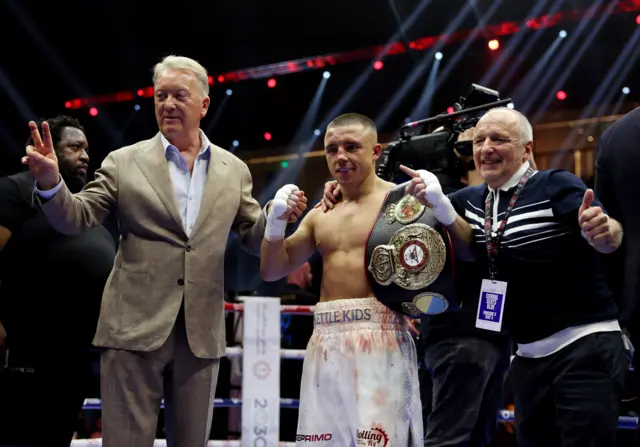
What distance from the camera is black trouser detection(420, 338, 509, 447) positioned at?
104 inches

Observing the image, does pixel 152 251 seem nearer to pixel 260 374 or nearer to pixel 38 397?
pixel 38 397

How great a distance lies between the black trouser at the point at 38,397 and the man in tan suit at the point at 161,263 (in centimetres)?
57

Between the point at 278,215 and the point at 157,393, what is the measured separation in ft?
2.14

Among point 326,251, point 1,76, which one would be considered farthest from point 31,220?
point 1,76

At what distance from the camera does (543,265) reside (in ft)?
7.30

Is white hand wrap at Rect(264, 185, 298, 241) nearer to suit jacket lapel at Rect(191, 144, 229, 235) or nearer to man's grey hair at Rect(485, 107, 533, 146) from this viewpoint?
suit jacket lapel at Rect(191, 144, 229, 235)

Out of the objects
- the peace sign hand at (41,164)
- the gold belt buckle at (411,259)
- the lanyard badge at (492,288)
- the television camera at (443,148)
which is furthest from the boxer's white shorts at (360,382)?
the television camera at (443,148)

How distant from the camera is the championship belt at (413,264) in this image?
7.22 ft

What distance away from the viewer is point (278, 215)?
227cm

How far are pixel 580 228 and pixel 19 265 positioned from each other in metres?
1.97

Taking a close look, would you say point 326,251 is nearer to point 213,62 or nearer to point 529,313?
point 529,313

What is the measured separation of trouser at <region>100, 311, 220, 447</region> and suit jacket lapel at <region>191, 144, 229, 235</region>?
0.32 metres

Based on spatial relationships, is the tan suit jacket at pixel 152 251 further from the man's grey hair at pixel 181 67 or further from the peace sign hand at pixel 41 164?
the man's grey hair at pixel 181 67

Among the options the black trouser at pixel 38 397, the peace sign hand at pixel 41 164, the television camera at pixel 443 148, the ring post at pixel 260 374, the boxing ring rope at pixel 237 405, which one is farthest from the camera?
the ring post at pixel 260 374
